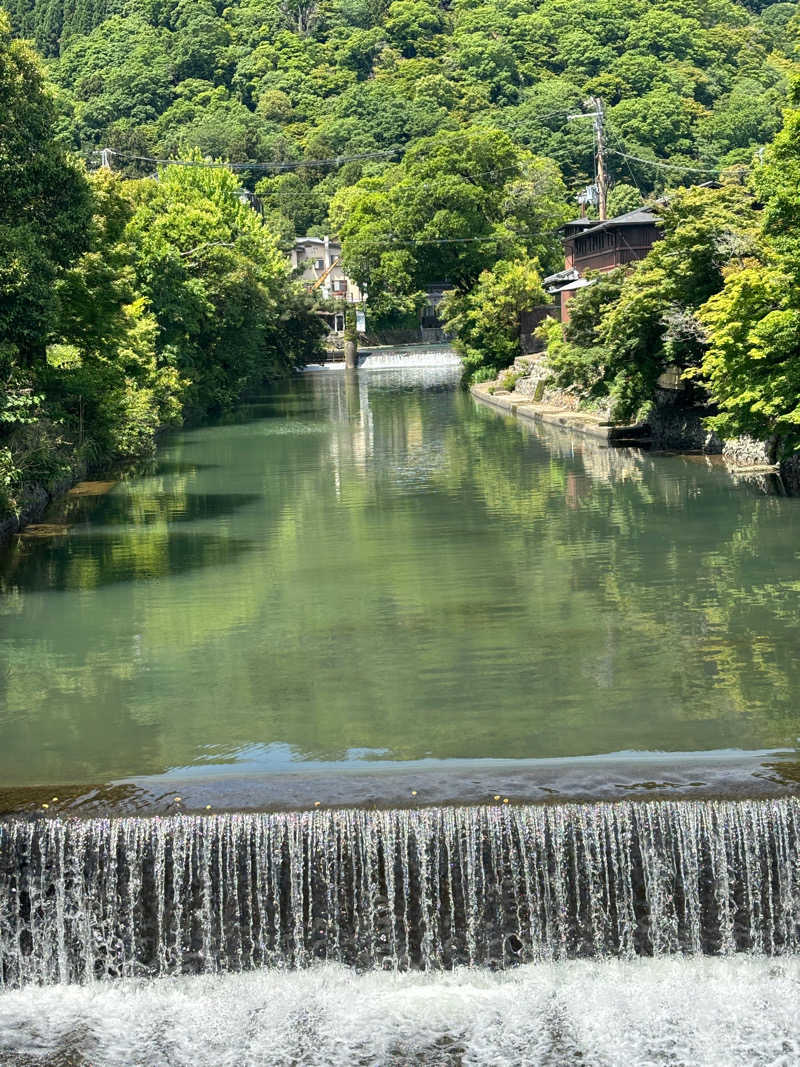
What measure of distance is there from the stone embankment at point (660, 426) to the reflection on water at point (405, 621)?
4.57 feet

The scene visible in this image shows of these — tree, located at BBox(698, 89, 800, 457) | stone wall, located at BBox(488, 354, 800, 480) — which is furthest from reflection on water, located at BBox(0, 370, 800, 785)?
tree, located at BBox(698, 89, 800, 457)

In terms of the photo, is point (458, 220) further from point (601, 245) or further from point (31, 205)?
point (31, 205)

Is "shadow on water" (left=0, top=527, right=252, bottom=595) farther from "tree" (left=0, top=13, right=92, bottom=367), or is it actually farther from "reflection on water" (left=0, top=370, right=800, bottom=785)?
"tree" (left=0, top=13, right=92, bottom=367)

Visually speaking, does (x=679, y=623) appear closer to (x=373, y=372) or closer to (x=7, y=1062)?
(x=7, y=1062)

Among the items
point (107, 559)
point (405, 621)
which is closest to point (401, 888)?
point (405, 621)

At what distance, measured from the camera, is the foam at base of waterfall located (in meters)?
12.0

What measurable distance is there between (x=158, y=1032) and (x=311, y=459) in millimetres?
35263

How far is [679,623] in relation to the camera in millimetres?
21812

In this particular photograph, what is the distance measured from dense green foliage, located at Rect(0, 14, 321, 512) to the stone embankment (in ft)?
49.3

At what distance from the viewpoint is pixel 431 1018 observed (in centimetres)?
1253

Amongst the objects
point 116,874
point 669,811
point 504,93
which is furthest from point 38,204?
point 504,93

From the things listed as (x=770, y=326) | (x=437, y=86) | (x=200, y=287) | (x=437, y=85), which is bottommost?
(x=770, y=326)

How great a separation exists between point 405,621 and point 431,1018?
34.0ft

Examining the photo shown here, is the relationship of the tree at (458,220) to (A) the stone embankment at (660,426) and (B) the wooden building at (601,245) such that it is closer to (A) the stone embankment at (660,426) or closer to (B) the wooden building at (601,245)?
(B) the wooden building at (601,245)
